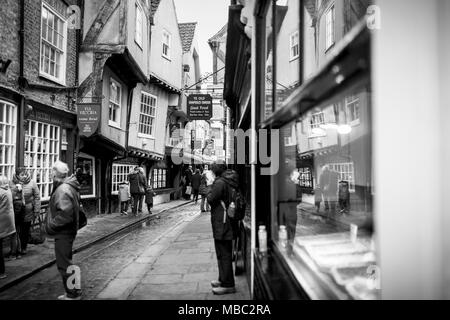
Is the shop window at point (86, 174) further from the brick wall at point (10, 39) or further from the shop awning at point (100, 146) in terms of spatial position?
the brick wall at point (10, 39)

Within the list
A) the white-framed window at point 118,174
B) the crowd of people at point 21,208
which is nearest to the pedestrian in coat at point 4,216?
the crowd of people at point 21,208

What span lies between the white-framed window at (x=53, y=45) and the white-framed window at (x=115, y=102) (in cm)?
281

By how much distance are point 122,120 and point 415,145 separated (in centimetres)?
1513

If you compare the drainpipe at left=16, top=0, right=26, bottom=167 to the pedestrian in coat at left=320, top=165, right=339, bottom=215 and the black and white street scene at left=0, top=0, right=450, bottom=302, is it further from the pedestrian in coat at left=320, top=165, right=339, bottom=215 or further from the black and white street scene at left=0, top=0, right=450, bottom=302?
the pedestrian in coat at left=320, top=165, right=339, bottom=215

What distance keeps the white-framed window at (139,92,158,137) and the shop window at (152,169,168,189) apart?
3034 millimetres

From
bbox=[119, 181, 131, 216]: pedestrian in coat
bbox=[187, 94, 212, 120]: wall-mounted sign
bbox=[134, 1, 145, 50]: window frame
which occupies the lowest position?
bbox=[119, 181, 131, 216]: pedestrian in coat

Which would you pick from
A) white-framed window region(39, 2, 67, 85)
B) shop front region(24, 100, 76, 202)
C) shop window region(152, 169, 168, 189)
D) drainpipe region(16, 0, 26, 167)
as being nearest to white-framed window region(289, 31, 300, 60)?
drainpipe region(16, 0, 26, 167)

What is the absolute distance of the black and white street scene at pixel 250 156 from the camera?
1.07 metres

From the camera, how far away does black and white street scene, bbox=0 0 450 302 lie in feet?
3.52

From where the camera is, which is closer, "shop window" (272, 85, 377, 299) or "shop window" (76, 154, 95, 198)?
"shop window" (272, 85, 377, 299)

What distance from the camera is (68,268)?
16.0 feet

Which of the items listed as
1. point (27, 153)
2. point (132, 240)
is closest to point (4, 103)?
point (27, 153)

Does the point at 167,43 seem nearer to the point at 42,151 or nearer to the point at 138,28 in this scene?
the point at 138,28

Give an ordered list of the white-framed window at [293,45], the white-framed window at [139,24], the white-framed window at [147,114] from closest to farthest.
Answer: the white-framed window at [293,45] → the white-framed window at [139,24] → the white-framed window at [147,114]
